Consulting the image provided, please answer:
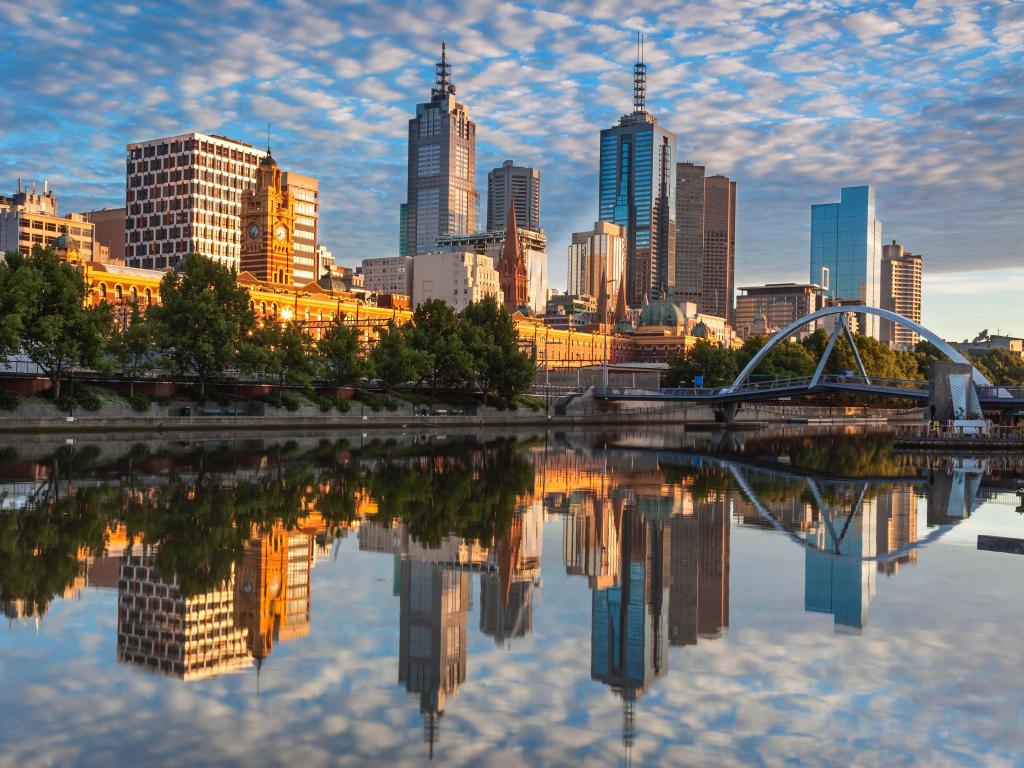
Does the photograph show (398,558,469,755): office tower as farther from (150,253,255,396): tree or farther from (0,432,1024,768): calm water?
(150,253,255,396): tree

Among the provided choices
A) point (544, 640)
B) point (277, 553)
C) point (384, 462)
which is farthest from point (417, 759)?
point (384, 462)

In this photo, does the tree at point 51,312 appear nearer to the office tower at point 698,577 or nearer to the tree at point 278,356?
the tree at point 278,356

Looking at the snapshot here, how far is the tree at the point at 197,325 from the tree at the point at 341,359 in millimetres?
10809

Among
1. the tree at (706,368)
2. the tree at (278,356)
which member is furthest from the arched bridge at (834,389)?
the tree at (278,356)

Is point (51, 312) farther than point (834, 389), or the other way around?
point (834, 389)

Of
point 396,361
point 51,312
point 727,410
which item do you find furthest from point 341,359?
point 727,410

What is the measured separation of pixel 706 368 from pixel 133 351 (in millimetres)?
103367

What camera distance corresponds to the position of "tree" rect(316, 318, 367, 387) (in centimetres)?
10625

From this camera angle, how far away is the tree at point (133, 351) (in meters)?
89.2

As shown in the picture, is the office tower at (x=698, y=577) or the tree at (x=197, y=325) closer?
the office tower at (x=698, y=577)

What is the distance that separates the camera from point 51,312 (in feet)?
260

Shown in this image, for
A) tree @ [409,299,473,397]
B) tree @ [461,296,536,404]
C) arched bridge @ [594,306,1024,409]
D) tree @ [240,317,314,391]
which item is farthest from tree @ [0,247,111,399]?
arched bridge @ [594,306,1024,409]

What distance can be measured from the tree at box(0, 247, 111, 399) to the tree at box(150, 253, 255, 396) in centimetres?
1025

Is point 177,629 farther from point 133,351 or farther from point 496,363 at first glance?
point 496,363
